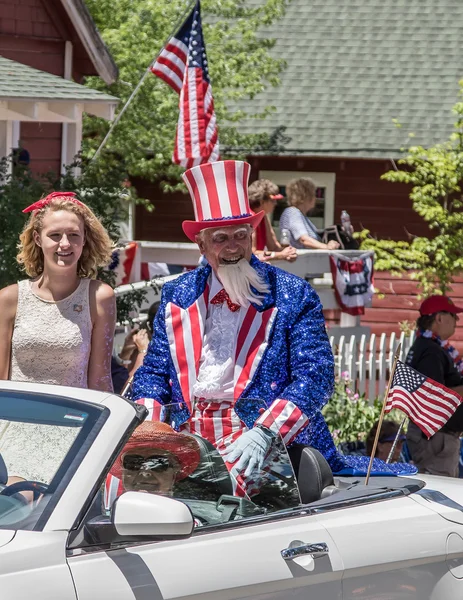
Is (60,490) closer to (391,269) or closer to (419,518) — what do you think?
(419,518)

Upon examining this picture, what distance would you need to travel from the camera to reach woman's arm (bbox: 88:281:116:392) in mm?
4887

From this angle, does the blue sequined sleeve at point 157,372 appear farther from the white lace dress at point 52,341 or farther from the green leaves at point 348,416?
the green leaves at point 348,416

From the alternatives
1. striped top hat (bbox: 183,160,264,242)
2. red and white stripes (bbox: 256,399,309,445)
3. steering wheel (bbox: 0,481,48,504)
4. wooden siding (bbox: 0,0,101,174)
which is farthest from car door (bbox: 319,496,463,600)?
wooden siding (bbox: 0,0,101,174)

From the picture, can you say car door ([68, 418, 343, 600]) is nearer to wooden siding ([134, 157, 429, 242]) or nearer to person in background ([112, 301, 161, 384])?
person in background ([112, 301, 161, 384])

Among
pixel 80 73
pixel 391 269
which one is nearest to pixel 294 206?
pixel 80 73

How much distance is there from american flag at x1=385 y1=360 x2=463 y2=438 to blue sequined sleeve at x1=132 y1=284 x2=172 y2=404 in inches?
57.2

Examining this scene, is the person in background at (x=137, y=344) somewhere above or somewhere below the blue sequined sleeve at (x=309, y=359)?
below

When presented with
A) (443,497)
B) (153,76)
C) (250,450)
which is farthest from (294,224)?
(250,450)

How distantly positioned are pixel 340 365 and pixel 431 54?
10511 millimetres

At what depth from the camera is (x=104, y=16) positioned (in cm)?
1781

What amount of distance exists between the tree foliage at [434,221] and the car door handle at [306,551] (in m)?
13.4

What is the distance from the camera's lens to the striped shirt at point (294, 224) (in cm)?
1216

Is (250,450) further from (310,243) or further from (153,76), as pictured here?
(153,76)

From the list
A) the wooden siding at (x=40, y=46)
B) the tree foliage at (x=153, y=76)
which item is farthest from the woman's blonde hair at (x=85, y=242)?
the tree foliage at (x=153, y=76)
